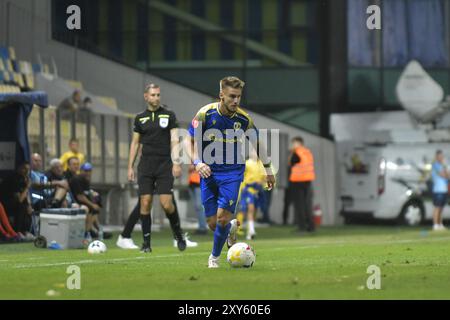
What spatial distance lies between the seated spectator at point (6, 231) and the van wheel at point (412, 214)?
1467cm

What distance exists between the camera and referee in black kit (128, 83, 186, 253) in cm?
1847

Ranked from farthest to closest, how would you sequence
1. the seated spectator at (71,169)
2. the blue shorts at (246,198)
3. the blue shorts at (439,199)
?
the blue shorts at (439,199) → the blue shorts at (246,198) → the seated spectator at (71,169)

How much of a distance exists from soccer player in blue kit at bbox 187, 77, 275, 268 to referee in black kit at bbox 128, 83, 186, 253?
3708mm

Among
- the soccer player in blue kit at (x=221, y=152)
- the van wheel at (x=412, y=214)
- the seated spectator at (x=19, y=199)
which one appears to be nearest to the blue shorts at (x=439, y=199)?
the van wheel at (x=412, y=214)

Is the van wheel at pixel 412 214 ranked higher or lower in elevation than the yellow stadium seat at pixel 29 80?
lower

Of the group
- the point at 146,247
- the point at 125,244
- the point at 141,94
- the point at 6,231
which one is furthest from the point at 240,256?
the point at 141,94

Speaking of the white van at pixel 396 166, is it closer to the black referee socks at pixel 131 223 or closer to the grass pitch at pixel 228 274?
the grass pitch at pixel 228 274

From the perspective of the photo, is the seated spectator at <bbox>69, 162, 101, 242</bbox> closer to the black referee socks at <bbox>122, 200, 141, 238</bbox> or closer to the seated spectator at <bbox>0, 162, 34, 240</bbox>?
the seated spectator at <bbox>0, 162, 34, 240</bbox>

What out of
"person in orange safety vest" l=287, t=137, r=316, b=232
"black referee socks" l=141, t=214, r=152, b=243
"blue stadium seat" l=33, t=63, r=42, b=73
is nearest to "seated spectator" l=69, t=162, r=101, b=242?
"black referee socks" l=141, t=214, r=152, b=243

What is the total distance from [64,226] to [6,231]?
2.15m

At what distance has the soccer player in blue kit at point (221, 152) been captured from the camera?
1446 centimetres

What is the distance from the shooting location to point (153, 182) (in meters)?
18.6
